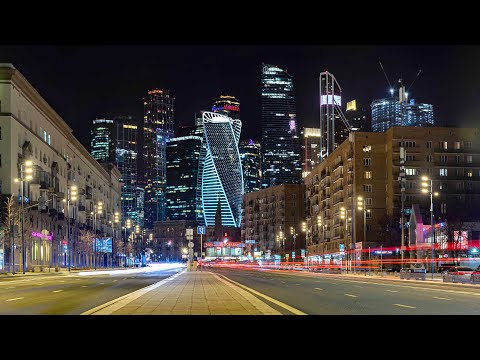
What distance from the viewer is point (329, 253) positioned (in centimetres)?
17312

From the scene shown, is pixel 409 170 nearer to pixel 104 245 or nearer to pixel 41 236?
pixel 104 245

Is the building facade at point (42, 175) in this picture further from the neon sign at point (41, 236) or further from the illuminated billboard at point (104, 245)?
the illuminated billboard at point (104, 245)

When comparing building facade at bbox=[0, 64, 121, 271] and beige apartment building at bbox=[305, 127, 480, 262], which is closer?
building facade at bbox=[0, 64, 121, 271]

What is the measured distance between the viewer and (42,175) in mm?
103938

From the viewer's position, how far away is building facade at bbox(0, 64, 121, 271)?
292 ft

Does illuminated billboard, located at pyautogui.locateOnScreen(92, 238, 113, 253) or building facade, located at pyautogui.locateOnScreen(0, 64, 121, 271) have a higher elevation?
building facade, located at pyautogui.locateOnScreen(0, 64, 121, 271)

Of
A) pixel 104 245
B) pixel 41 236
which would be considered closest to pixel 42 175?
pixel 41 236

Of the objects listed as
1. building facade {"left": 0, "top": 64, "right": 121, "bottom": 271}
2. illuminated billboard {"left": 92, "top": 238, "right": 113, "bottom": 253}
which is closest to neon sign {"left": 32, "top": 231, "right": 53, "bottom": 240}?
building facade {"left": 0, "top": 64, "right": 121, "bottom": 271}

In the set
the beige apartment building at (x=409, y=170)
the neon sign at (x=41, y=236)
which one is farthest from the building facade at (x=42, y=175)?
the beige apartment building at (x=409, y=170)

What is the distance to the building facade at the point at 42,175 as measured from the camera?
292ft

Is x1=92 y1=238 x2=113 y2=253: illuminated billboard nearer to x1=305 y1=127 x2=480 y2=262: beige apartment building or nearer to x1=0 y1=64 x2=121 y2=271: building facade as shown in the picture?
x1=0 y1=64 x2=121 y2=271: building facade
